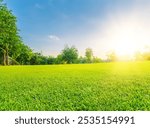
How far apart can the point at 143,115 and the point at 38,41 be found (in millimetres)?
4731

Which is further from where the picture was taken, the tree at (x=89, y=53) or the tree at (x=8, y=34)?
the tree at (x=8, y=34)

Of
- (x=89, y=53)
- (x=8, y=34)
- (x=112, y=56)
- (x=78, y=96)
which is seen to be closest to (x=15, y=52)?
(x=8, y=34)

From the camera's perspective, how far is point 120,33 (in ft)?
Result: 27.3

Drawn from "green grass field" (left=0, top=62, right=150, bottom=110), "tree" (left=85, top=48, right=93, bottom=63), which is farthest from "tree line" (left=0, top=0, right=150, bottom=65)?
"green grass field" (left=0, top=62, right=150, bottom=110)

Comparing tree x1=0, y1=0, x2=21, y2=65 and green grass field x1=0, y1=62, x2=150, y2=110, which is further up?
tree x1=0, y1=0, x2=21, y2=65

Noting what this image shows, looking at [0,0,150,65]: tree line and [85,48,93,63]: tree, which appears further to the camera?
[0,0,150,65]: tree line

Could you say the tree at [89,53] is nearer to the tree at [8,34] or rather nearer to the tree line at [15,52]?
Answer: the tree line at [15,52]

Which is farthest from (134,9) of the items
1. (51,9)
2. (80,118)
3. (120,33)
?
(80,118)

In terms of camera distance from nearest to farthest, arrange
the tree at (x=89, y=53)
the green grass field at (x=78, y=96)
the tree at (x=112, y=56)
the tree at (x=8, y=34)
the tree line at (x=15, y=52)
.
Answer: the green grass field at (x=78, y=96)
the tree at (x=89, y=53)
the tree at (x=112, y=56)
the tree line at (x=15, y=52)
the tree at (x=8, y=34)

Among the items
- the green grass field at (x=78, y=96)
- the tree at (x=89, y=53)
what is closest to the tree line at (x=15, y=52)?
the tree at (x=89, y=53)

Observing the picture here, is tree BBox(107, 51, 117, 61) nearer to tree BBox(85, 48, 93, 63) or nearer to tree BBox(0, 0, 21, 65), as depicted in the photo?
tree BBox(85, 48, 93, 63)

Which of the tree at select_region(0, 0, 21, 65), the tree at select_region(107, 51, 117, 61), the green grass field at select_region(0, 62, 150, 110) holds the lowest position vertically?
the green grass field at select_region(0, 62, 150, 110)

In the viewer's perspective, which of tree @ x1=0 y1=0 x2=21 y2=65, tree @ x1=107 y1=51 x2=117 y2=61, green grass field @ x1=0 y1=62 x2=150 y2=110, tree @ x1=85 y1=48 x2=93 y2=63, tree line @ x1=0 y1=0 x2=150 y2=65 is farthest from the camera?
tree @ x1=0 y1=0 x2=21 y2=65

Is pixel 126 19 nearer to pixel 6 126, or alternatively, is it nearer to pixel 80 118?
pixel 80 118
